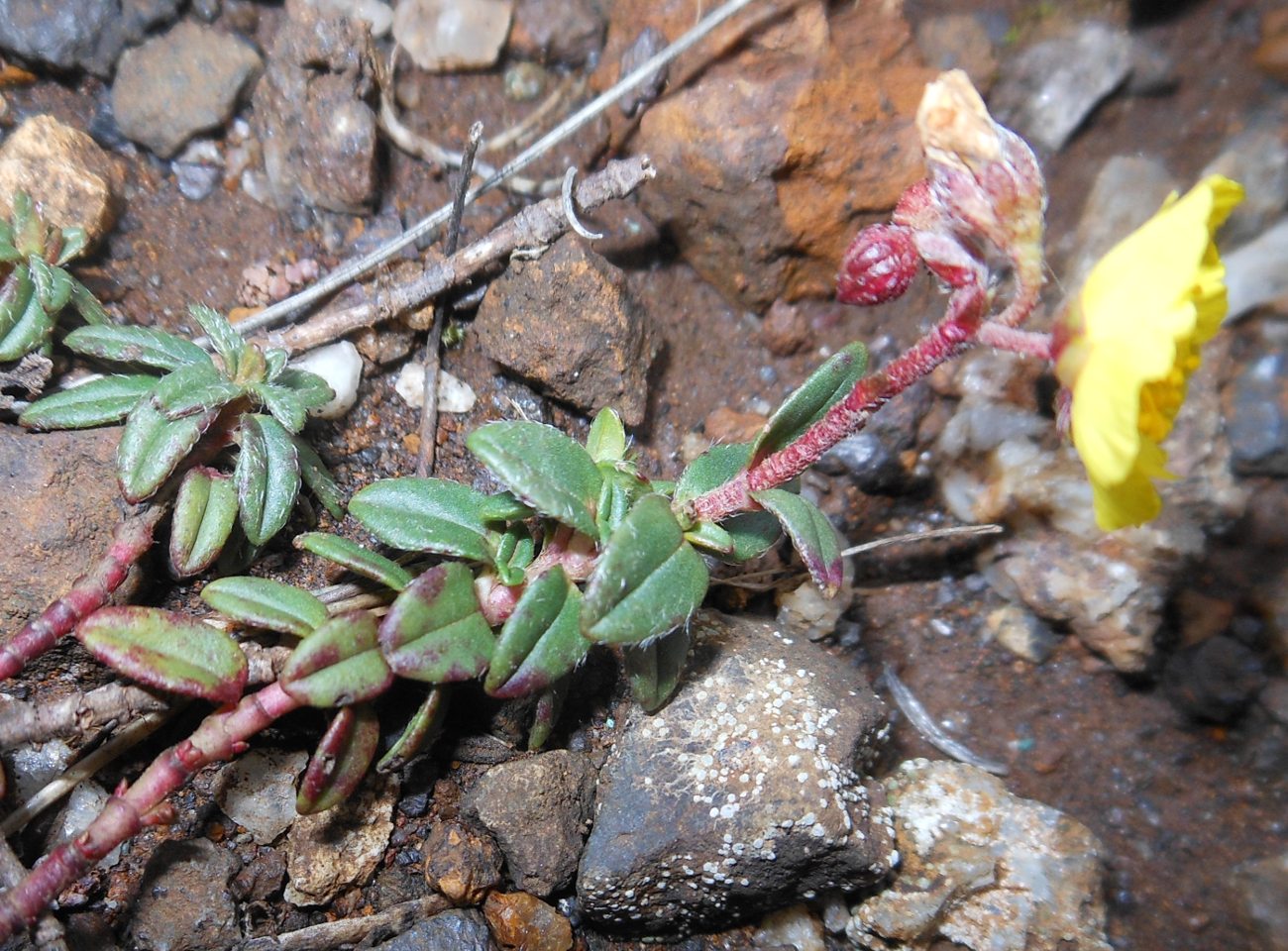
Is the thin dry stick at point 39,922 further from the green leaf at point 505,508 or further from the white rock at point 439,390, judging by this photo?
the white rock at point 439,390

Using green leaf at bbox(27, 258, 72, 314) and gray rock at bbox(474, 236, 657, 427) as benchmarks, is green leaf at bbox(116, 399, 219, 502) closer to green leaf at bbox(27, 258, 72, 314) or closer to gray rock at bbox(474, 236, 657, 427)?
green leaf at bbox(27, 258, 72, 314)

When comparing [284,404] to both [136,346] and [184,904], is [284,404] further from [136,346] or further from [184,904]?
[184,904]

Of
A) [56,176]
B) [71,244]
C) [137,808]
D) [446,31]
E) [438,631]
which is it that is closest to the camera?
[137,808]

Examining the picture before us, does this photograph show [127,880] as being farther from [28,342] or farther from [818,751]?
[818,751]

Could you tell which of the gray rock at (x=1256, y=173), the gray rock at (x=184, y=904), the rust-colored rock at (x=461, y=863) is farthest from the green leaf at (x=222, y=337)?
the gray rock at (x=1256, y=173)

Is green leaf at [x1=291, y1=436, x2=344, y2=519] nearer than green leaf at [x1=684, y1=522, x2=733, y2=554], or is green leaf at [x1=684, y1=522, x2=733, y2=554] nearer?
green leaf at [x1=684, y1=522, x2=733, y2=554]

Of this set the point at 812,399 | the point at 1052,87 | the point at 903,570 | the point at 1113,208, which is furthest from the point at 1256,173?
the point at 812,399

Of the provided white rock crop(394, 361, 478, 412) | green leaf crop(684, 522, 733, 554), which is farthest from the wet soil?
green leaf crop(684, 522, 733, 554)
